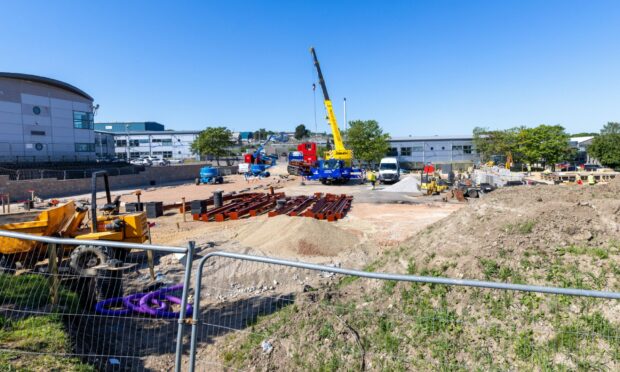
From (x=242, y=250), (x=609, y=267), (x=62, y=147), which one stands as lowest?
(x=242, y=250)

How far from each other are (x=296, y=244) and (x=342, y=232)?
250cm

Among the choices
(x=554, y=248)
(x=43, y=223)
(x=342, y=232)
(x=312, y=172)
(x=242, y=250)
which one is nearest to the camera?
(x=554, y=248)

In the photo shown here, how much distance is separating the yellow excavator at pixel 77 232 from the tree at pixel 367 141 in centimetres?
5279

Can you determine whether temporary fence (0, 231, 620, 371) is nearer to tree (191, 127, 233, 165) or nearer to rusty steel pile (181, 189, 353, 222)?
rusty steel pile (181, 189, 353, 222)

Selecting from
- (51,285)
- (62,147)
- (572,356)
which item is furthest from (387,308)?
(62,147)

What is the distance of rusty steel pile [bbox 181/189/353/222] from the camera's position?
1858cm

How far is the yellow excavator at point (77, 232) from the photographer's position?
362 inches

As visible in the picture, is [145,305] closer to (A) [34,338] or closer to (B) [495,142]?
(A) [34,338]

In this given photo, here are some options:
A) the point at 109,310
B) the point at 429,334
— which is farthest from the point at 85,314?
Result: the point at 429,334

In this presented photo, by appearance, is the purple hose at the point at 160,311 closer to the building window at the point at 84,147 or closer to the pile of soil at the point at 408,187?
the pile of soil at the point at 408,187

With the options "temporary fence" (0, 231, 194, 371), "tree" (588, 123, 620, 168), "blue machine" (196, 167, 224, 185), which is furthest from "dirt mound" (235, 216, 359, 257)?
"tree" (588, 123, 620, 168)

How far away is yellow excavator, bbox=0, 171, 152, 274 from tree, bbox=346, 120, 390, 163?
52794 mm

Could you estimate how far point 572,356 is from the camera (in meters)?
4.59

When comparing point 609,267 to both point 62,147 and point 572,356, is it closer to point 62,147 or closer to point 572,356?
point 572,356
